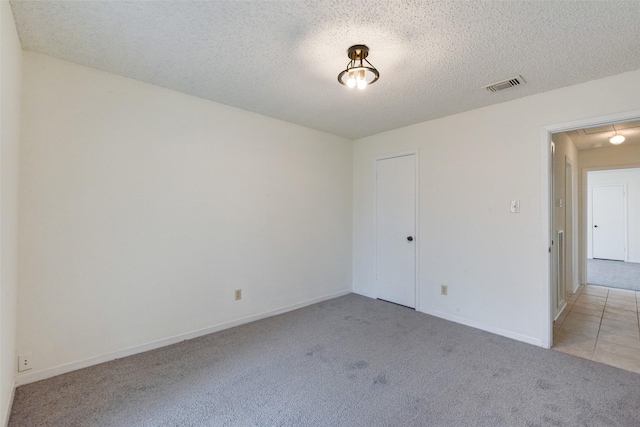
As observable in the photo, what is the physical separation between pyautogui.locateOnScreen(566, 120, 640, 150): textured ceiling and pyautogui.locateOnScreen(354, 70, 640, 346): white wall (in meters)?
1.15

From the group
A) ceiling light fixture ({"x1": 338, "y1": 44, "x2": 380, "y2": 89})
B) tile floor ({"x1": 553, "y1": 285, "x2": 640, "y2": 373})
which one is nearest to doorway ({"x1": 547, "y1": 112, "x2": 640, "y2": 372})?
tile floor ({"x1": 553, "y1": 285, "x2": 640, "y2": 373})

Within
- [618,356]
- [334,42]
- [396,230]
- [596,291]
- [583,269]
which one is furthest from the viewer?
[583,269]

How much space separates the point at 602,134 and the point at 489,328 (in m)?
3.30

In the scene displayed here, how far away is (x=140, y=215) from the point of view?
8.70 ft

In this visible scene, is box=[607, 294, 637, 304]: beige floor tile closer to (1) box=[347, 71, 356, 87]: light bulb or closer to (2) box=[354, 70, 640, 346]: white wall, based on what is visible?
(2) box=[354, 70, 640, 346]: white wall

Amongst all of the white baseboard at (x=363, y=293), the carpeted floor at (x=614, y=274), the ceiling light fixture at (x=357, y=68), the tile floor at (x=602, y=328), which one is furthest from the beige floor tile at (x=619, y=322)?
the ceiling light fixture at (x=357, y=68)

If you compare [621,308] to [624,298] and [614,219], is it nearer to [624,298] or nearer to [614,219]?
[624,298]

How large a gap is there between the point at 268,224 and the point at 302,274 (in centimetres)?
89

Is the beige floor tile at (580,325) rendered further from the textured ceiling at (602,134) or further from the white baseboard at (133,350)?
the white baseboard at (133,350)

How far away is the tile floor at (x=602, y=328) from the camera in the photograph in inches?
103

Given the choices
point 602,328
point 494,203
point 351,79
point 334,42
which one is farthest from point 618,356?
point 334,42

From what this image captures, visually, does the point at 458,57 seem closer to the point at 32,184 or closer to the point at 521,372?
the point at 521,372

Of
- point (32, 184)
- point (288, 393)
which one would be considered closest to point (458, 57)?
point (288, 393)

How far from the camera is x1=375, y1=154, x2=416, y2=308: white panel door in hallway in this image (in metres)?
3.95
